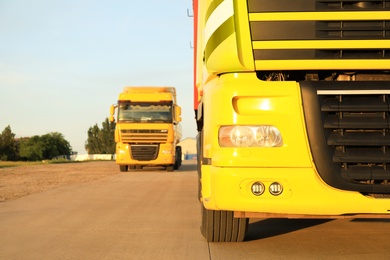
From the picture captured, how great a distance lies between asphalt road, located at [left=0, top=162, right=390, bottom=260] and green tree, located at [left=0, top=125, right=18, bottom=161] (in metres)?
86.5

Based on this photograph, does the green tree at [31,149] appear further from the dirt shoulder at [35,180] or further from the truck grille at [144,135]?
the truck grille at [144,135]

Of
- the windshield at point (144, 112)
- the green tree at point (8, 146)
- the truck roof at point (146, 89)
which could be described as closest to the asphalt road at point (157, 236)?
the windshield at point (144, 112)

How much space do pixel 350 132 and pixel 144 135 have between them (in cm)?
1961

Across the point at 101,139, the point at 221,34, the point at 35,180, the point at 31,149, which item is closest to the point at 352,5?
the point at 221,34

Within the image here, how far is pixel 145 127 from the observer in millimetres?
24156

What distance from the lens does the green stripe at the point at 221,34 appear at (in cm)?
516

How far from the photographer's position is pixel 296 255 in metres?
5.76

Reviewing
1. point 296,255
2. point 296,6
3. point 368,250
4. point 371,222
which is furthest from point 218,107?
point 371,222

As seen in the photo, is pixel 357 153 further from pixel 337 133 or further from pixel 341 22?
pixel 341 22

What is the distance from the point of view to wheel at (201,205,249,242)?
240 inches

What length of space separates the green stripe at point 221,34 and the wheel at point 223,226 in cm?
171

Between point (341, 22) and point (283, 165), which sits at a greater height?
point (341, 22)

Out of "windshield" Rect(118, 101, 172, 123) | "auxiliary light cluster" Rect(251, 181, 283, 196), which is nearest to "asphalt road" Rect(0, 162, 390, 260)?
"auxiliary light cluster" Rect(251, 181, 283, 196)

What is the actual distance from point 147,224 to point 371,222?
127 inches
